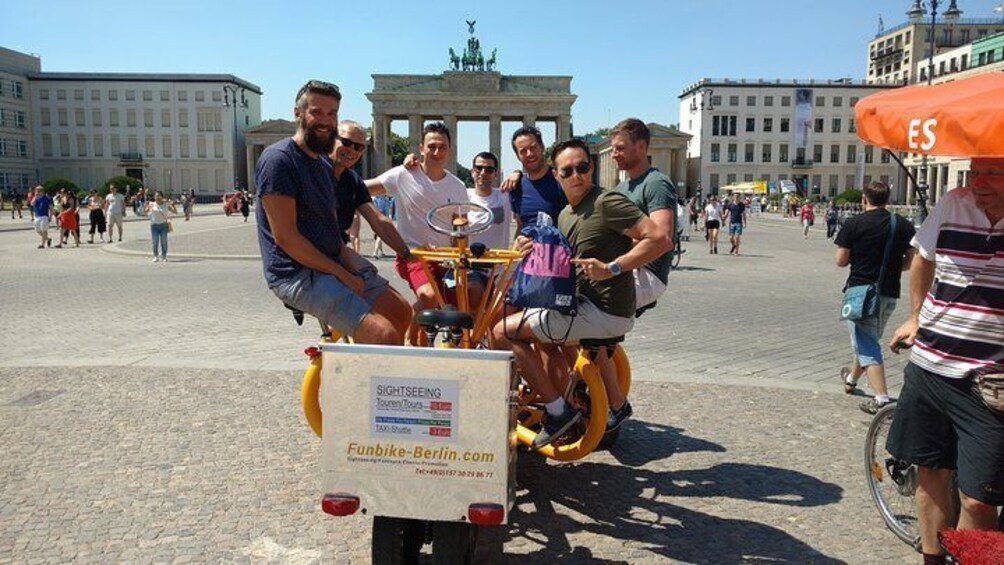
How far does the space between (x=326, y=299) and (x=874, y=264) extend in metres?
4.73

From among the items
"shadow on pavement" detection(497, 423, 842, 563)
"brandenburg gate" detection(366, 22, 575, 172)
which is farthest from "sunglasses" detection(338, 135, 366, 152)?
"brandenburg gate" detection(366, 22, 575, 172)

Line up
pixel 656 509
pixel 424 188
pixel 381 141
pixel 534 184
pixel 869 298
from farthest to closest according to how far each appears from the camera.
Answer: pixel 381 141
pixel 869 298
pixel 534 184
pixel 424 188
pixel 656 509

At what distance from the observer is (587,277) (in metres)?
4.10

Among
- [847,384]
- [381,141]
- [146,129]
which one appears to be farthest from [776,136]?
[847,384]

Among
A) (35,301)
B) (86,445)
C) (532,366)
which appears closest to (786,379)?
(532,366)

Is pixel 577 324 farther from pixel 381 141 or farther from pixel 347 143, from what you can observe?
pixel 381 141

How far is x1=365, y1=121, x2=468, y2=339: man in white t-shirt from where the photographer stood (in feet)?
18.1

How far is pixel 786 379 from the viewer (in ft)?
23.8

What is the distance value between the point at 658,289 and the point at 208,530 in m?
2.99

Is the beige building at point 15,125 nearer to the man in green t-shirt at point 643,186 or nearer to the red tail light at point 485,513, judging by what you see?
the man in green t-shirt at point 643,186

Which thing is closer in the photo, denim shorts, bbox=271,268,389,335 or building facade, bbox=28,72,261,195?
denim shorts, bbox=271,268,389,335

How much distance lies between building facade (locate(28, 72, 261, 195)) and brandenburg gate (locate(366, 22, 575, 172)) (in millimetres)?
26834

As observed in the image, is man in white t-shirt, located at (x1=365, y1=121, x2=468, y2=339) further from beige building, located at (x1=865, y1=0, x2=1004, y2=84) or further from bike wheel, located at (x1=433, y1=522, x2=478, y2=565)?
beige building, located at (x1=865, y1=0, x2=1004, y2=84)

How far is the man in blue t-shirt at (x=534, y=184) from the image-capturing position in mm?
5594
